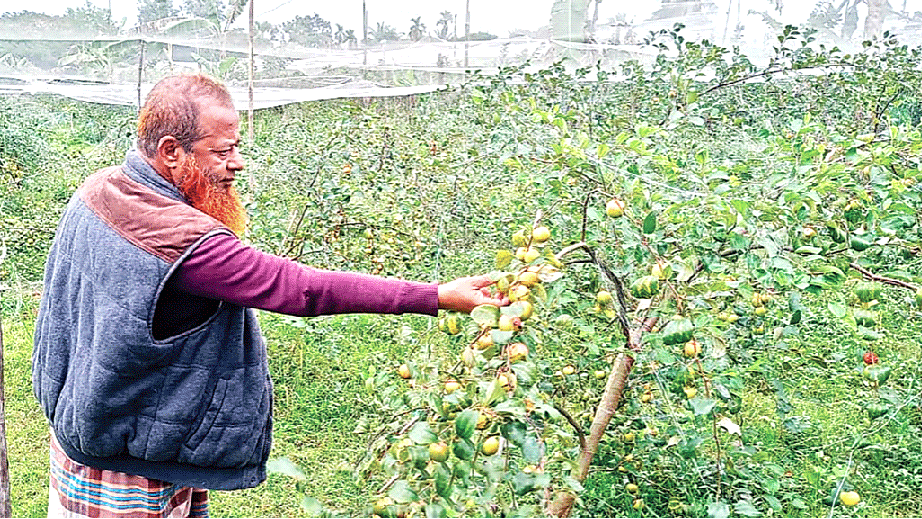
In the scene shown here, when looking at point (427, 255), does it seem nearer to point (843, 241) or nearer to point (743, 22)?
point (843, 241)

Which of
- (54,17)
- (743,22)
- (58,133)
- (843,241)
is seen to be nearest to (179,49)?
(54,17)

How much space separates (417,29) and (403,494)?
26.0 feet

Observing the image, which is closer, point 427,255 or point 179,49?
point 427,255

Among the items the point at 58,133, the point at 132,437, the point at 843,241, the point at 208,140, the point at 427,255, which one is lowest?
the point at 58,133

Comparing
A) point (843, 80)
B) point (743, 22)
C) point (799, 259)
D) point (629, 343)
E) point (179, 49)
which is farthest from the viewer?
point (179, 49)

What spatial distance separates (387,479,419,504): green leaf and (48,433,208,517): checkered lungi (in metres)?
0.65

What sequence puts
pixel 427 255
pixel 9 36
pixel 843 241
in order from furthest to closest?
pixel 9 36 < pixel 427 255 < pixel 843 241

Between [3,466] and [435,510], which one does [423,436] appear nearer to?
[435,510]

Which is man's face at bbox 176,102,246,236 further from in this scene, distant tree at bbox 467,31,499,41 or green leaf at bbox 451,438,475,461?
distant tree at bbox 467,31,499,41

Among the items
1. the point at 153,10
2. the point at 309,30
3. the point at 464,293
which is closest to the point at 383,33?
the point at 309,30

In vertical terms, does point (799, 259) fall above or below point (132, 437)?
above

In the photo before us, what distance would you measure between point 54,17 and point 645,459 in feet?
22.4

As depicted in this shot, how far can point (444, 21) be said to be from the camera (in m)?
8.70

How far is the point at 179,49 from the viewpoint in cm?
838
